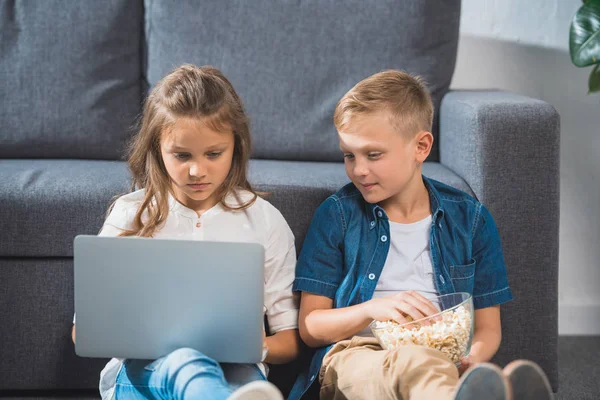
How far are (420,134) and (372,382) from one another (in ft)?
1.72

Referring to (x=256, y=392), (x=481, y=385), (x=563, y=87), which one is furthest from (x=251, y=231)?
(x=563, y=87)

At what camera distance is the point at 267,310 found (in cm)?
155

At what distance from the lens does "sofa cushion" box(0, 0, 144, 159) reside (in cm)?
211

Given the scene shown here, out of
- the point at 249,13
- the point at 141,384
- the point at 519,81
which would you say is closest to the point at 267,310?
the point at 141,384

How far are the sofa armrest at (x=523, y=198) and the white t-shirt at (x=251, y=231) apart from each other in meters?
0.51

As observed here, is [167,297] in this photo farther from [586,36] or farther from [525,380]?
[586,36]

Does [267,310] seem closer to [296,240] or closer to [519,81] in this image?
[296,240]

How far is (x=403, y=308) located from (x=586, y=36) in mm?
1154

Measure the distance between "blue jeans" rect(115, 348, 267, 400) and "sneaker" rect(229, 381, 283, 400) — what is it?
51mm

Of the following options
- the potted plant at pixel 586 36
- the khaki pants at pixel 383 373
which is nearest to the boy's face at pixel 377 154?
the khaki pants at pixel 383 373

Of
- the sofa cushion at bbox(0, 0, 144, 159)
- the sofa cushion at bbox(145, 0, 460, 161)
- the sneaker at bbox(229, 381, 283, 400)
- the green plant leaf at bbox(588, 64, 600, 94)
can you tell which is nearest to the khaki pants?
the sneaker at bbox(229, 381, 283, 400)

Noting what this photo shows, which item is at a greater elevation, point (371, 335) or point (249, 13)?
point (249, 13)

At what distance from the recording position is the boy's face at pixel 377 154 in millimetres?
1480

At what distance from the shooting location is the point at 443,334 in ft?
4.18
